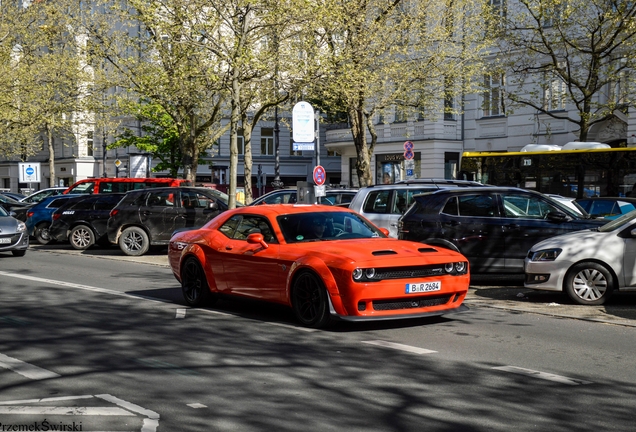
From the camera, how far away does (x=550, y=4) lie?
27875 mm

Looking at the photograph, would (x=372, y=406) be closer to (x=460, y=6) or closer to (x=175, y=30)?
(x=175, y=30)

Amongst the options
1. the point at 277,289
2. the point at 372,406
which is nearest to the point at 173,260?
the point at 277,289

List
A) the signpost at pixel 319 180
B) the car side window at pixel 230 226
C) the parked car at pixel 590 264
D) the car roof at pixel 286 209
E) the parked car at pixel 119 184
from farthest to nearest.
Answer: the parked car at pixel 119 184 < the signpost at pixel 319 180 < the parked car at pixel 590 264 < the car side window at pixel 230 226 < the car roof at pixel 286 209

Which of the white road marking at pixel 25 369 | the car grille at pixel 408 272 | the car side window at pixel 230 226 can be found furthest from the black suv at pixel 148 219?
the white road marking at pixel 25 369

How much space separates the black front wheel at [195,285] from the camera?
1229 centimetres

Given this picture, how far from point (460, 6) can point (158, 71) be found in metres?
11.6

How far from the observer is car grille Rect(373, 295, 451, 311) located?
394 inches

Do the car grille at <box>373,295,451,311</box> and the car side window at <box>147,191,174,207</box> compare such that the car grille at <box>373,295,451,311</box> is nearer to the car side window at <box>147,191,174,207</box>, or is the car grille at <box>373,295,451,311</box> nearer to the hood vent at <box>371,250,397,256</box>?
the hood vent at <box>371,250,397,256</box>

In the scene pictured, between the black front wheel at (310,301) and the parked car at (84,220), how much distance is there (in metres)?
16.0

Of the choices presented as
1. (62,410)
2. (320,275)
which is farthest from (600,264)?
(62,410)

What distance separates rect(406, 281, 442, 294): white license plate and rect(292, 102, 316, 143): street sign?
11041mm

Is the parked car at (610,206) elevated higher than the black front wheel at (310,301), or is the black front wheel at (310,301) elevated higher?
the parked car at (610,206)

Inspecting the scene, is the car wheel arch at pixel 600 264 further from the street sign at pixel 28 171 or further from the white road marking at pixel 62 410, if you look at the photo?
the street sign at pixel 28 171

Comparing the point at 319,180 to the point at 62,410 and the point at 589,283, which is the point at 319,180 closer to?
the point at 589,283
